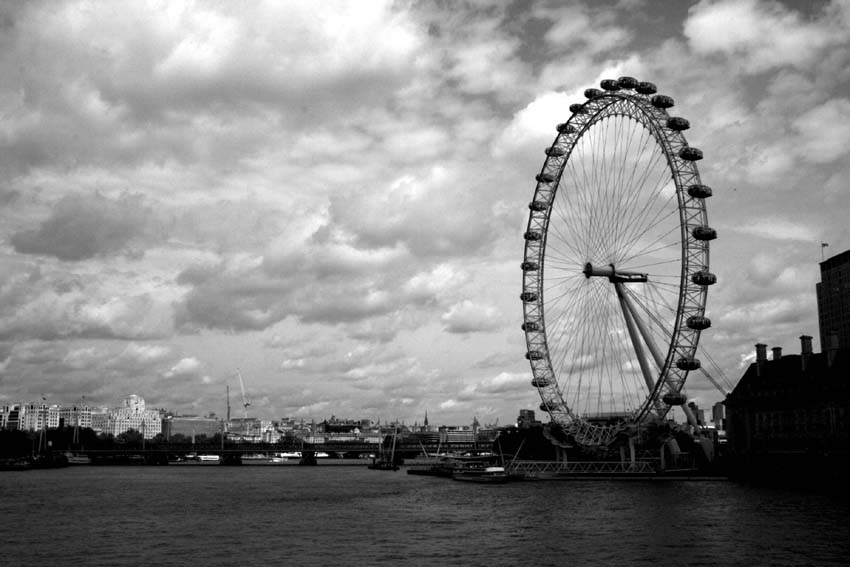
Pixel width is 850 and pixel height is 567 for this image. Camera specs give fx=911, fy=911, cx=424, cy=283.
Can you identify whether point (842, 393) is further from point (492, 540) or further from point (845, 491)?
point (492, 540)

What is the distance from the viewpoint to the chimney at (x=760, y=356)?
307 ft

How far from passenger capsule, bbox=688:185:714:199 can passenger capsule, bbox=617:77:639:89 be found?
35.9 feet

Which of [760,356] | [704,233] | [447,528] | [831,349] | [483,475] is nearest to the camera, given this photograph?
[447,528]

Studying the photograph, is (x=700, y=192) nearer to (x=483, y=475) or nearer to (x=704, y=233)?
(x=704, y=233)

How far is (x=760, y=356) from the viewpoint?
9388cm

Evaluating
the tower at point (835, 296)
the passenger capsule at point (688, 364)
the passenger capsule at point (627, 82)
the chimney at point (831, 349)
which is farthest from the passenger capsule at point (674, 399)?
the tower at point (835, 296)

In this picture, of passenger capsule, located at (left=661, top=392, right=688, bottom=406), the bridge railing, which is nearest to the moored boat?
the bridge railing

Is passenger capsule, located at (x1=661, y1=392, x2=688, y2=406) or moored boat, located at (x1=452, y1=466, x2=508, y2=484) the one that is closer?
passenger capsule, located at (x1=661, y1=392, x2=688, y2=406)

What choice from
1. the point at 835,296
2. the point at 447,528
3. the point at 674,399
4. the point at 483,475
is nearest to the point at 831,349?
the point at 674,399

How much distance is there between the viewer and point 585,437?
89.6 metres

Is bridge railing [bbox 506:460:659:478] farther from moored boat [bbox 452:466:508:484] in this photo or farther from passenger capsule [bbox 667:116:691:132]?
passenger capsule [bbox 667:116:691:132]

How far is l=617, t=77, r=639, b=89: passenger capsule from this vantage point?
77.1 meters

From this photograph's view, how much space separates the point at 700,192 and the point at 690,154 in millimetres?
3144

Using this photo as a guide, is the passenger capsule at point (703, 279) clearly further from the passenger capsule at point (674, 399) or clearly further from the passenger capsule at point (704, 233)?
the passenger capsule at point (674, 399)
